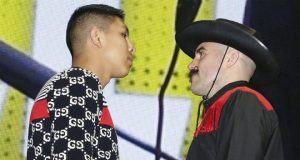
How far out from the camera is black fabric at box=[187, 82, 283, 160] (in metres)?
1.71

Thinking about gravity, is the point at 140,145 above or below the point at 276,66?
below

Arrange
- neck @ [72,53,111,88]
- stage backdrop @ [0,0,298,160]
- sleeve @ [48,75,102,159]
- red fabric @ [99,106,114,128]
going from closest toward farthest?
sleeve @ [48,75,102,159] < red fabric @ [99,106,114,128] < neck @ [72,53,111,88] < stage backdrop @ [0,0,298,160]

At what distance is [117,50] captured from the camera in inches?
78.2

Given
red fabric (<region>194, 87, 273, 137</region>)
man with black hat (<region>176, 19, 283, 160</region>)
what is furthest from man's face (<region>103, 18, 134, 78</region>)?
red fabric (<region>194, 87, 273, 137</region>)

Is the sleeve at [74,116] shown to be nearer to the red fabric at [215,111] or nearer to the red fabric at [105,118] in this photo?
the red fabric at [105,118]

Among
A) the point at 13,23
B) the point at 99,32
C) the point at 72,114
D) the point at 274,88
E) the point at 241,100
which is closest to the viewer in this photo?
the point at 72,114

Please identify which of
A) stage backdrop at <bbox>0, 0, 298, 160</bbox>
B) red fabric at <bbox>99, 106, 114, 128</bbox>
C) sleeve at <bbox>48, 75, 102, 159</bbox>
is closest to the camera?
sleeve at <bbox>48, 75, 102, 159</bbox>

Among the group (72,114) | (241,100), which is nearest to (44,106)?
(72,114)

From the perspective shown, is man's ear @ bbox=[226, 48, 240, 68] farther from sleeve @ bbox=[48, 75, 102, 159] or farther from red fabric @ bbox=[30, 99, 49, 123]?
red fabric @ bbox=[30, 99, 49, 123]

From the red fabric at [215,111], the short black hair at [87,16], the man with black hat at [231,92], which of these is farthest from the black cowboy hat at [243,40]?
the short black hair at [87,16]

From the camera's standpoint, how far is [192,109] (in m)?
2.52

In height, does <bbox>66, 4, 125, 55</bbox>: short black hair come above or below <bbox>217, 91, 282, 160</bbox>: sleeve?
above

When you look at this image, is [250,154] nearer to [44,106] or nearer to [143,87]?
[44,106]

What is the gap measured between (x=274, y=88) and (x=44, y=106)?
119cm
